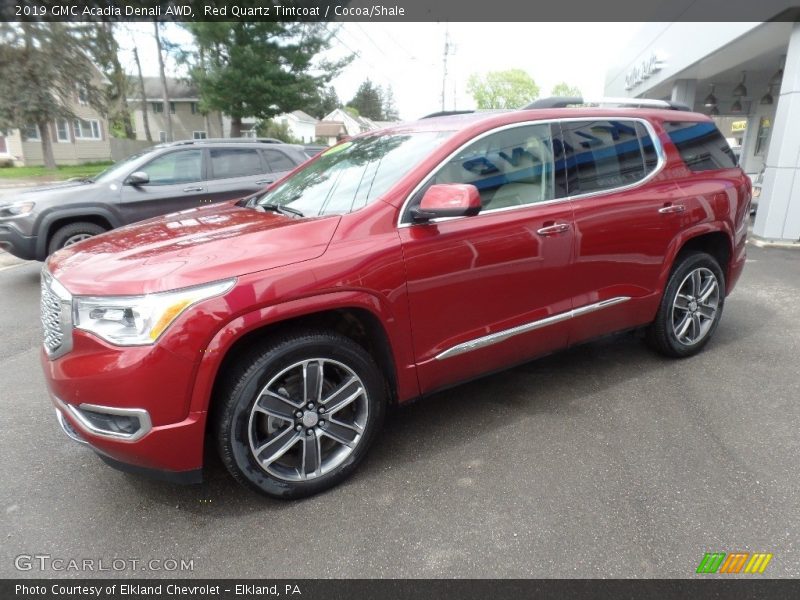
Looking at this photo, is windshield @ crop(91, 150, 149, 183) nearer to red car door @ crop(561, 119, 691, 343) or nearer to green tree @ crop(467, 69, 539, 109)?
red car door @ crop(561, 119, 691, 343)

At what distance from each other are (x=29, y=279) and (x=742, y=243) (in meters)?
8.40

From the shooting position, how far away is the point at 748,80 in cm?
1695

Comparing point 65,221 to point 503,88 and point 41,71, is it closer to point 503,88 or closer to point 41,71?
point 41,71

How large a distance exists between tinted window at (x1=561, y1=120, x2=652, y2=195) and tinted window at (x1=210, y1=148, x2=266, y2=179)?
19.1 feet

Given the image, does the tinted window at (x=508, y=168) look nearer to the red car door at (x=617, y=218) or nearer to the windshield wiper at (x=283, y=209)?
the red car door at (x=617, y=218)

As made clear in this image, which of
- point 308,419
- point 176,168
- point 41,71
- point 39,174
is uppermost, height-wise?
point 41,71

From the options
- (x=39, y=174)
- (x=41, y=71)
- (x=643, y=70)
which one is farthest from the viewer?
(x=39, y=174)

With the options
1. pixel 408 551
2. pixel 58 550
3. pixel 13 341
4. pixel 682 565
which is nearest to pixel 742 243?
pixel 682 565

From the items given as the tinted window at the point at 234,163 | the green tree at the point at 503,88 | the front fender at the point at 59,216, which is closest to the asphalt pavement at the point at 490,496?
the front fender at the point at 59,216

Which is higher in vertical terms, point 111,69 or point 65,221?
point 111,69

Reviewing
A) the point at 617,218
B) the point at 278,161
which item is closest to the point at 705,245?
the point at 617,218

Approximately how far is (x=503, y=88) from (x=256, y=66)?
214 feet

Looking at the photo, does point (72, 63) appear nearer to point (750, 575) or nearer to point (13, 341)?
point (13, 341)

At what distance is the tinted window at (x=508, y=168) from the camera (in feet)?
9.94
